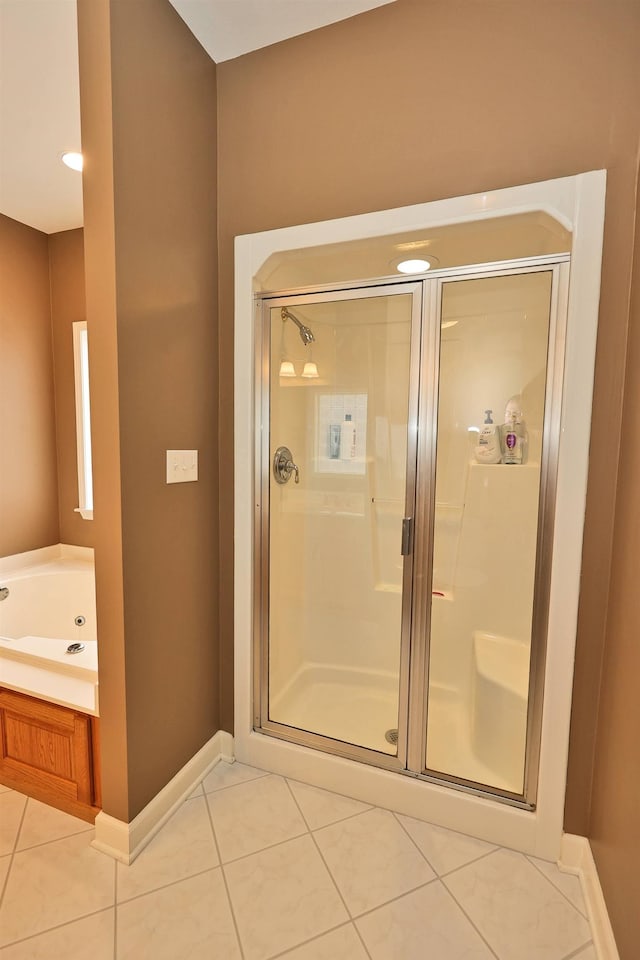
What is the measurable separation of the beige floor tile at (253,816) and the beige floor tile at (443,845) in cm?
39

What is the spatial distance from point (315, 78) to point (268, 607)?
77.1 inches

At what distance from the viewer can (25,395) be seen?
8.54ft

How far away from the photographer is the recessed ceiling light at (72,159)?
6.49 feet

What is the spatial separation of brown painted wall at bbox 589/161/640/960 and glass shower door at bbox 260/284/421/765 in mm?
681

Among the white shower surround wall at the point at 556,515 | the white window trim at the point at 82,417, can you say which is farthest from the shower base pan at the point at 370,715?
the white window trim at the point at 82,417

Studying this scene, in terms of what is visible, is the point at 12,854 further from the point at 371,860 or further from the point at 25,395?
the point at 25,395

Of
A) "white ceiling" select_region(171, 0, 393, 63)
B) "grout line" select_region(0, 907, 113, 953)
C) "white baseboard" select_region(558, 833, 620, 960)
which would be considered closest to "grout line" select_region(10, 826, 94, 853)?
"grout line" select_region(0, 907, 113, 953)

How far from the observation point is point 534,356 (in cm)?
184

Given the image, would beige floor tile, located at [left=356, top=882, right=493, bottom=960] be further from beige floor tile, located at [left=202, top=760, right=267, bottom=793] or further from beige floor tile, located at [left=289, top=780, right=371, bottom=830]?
beige floor tile, located at [left=202, top=760, right=267, bottom=793]

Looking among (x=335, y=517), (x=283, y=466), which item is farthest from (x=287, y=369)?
(x=335, y=517)

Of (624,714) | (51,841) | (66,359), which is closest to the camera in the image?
(624,714)

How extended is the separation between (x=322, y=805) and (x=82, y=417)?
95.8 inches

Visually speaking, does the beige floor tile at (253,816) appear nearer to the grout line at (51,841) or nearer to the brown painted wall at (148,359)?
the brown painted wall at (148,359)

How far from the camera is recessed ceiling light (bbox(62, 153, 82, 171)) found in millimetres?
1979
